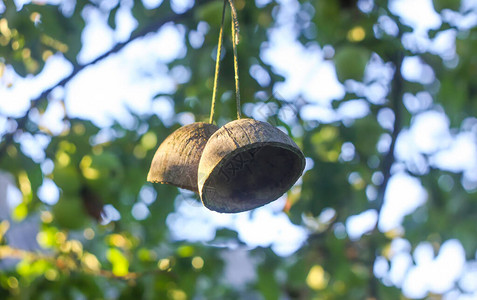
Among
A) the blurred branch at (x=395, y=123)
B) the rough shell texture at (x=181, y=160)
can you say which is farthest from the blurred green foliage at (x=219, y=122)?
the rough shell texture at (x=181, y=160)

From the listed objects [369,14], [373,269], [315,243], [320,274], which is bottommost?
[320,274]

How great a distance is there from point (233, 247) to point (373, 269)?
0.86 meters

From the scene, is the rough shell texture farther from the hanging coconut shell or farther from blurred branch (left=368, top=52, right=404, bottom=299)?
blurred branch (left=368, top=52, right=404, bottom=299)

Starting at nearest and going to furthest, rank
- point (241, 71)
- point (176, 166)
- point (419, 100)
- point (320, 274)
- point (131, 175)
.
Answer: point (176, 166) → point (241, 71) → point (131, 175) → point (419, 100) → point (320, 274)

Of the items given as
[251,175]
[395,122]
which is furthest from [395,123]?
[251,175]

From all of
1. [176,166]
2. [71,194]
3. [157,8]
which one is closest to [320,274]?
[71,194]

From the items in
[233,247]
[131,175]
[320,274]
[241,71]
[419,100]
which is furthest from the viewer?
[320,274]

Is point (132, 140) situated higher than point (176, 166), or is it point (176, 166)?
point (176, 166)

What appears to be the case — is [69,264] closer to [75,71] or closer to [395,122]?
[75,71]

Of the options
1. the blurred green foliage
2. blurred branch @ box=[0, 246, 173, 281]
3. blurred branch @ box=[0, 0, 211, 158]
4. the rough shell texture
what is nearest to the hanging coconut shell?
the rough shell texture

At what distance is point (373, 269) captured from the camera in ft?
10.6

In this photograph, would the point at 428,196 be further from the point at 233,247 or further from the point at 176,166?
the point at 176,166

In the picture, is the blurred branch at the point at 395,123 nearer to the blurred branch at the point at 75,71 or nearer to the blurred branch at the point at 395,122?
the blurred branch at the point at 395,122

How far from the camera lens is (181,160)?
1.51 metres
